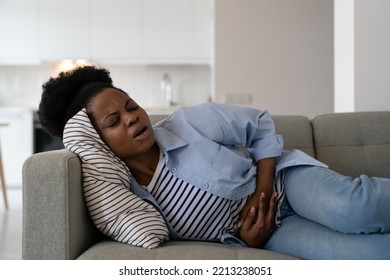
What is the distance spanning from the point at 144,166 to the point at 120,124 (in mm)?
171

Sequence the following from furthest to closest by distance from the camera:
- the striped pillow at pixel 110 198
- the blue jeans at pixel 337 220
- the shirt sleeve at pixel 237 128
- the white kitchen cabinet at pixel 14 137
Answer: the white kitchen cabinet at pixel 14 137 < the shirt sleeve at pixel 237 128 < the striped pillow at pixel 110 198 < the blue jeans at pixel 337 220

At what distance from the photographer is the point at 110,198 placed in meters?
1.41

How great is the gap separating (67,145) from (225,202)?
519mm

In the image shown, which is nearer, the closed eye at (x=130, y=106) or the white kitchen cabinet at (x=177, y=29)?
the closed eye at (x=130, y=106)

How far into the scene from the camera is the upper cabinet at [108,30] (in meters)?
5.73

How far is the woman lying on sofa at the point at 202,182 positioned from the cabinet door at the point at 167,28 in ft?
13.5

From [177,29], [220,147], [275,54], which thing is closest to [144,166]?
[220,147]

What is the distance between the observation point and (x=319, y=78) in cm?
447

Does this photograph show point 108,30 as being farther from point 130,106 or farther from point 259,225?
point 259,225

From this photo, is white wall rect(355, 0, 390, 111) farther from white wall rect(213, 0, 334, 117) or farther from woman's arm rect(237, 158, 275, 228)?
white wall rect(213, 0, 334, 117)

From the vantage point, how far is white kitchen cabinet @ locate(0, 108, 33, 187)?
18.1 ft

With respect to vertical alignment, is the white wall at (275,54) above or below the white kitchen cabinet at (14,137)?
above

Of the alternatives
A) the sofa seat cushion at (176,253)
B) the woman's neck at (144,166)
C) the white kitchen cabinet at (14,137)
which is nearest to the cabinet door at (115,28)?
the white kitchen cabinet at (14,137)

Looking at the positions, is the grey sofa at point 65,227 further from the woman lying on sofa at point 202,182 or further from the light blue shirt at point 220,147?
the light blue shirt at point 220,147
